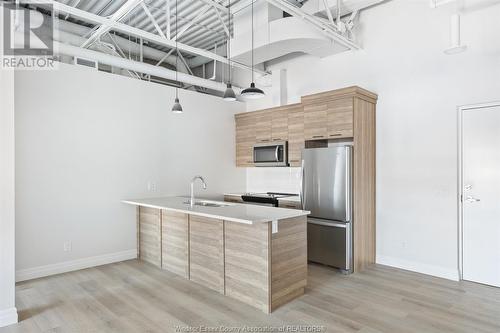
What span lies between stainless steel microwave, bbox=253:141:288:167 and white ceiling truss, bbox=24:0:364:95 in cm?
149

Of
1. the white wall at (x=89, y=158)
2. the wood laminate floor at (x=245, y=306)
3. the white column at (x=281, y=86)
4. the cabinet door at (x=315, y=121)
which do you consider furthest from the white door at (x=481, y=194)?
the white wall at (x=89, y=158)

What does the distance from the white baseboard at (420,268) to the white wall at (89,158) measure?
11.2 feet

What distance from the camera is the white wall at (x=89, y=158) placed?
3994 millimetres

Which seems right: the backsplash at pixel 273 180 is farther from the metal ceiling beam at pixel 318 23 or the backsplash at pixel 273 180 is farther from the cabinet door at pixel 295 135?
the metal ceiling beam at pixel 318 23

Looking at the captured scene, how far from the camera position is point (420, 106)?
13.8ft

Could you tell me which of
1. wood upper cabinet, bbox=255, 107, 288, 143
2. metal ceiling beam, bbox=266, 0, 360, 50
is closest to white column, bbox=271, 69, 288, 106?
wood upper cabinet, bbox=255, 107, 288, 143

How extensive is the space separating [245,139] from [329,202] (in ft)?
8.08

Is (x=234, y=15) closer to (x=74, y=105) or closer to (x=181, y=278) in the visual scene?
(x=74, y=105)

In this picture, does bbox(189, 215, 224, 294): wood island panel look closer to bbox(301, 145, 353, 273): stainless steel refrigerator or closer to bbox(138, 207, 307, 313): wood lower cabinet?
bbox(138, 207, 307, 313): wood lower cabinet

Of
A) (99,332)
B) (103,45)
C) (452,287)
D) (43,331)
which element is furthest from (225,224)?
(103,45)

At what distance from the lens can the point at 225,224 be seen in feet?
11.1

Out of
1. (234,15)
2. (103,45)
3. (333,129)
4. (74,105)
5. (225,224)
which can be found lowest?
(225,224)

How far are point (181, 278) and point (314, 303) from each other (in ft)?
5.56

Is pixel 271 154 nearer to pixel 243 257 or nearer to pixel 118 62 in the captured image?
pixel 243 257
